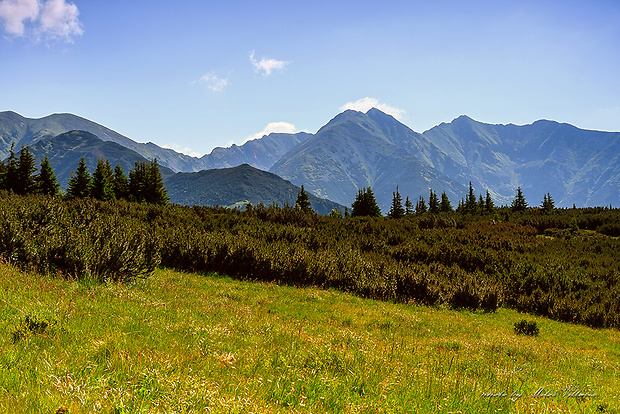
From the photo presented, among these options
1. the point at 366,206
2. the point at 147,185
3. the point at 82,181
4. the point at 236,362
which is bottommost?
the point at 236,362

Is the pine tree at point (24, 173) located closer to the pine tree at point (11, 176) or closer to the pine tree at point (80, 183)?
the pine tree at point (11, 176)

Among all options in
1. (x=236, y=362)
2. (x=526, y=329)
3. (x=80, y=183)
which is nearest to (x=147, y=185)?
(x=80, y=183)

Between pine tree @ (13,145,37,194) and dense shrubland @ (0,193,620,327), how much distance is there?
27290 mm

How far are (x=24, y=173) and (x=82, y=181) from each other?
6.40 meters

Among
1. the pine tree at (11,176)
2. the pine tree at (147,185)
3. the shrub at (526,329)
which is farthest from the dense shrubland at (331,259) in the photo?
the pine tree at (11,176)

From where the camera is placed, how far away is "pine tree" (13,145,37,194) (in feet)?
139

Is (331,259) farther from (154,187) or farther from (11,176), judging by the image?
(11,176)

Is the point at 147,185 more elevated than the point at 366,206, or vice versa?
the point at 147,185

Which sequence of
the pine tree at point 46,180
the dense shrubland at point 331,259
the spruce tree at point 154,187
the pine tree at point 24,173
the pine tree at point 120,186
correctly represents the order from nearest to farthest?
1. the dense shrubland at point 331,259
2. the pine tree at point 24,173
3. the pine tree at point 46,180
4. the spruce tree at point 154,187
5. the pine tree at point 120,186

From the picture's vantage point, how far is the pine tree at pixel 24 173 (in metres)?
42.5

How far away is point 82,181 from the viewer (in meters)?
47.7

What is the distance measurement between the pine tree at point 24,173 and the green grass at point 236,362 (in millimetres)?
45119

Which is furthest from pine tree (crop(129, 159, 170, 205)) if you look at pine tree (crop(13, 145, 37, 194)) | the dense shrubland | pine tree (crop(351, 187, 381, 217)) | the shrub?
the shrub

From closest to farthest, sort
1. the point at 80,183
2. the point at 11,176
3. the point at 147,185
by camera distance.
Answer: the point at 11,176 → the point at 80,183 → the point at 147,185
